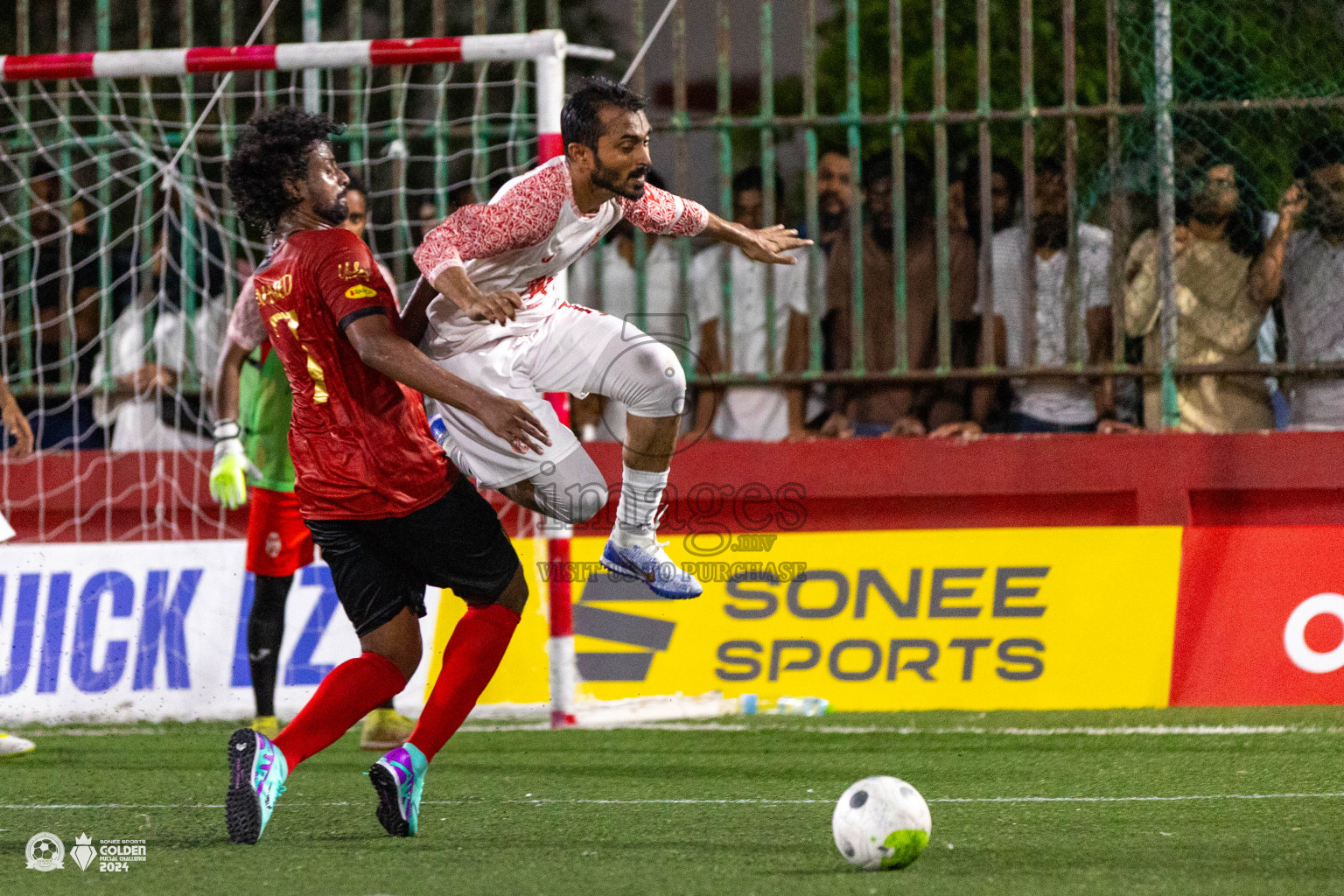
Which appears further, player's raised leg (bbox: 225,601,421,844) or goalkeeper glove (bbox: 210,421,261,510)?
goalkeeper glove (bbox: 210,421,261,510)

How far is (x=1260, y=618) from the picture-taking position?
749 centimetres

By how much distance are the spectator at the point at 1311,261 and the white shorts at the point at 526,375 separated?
4541 millimetres

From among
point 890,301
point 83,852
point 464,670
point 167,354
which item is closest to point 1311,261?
point 890,301

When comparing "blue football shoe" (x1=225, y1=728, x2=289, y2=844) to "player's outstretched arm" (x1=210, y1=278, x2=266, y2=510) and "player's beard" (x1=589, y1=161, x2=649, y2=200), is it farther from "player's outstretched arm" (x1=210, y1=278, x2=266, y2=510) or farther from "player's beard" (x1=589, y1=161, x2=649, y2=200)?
"player's outstretched arm" (x1=210, y1=278, x2=266, y2=510)

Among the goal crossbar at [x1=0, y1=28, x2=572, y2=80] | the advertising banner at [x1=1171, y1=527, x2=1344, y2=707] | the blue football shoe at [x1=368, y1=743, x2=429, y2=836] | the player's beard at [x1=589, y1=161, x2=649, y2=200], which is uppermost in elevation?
the goal crossbar at [x1=0, y1=28, x2=572, y2=80]

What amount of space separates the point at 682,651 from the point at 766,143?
8.83 feet

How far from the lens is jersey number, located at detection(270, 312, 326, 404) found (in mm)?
4391

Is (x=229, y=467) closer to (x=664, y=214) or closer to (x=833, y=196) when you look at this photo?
(x=664, y=214)

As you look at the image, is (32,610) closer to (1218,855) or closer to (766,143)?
(766,143)

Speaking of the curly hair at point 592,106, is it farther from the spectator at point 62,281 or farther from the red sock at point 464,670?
the spectator at point 62,281

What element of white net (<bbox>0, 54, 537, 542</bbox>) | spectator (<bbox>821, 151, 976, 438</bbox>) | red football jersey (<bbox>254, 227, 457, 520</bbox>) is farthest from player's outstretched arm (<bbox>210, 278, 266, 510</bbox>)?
spectator (<bbox>821, 151, 976, 438</bbox>)

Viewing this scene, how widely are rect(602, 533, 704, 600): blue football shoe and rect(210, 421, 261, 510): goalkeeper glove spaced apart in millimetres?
2188

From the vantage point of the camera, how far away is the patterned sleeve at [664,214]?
190 inches

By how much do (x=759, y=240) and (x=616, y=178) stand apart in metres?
0.58
